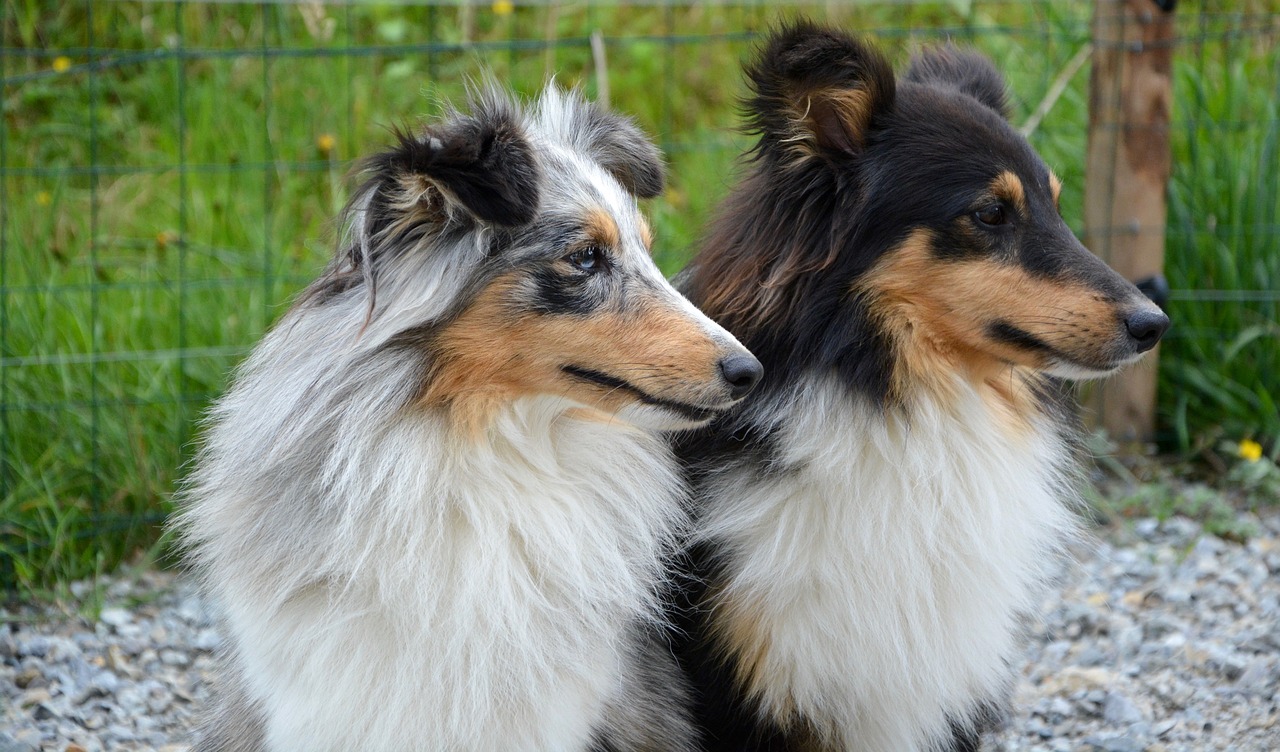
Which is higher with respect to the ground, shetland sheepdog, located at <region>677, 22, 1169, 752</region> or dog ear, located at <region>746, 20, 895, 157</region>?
dog ear, located at <region>746, 20, 895, 157</region>

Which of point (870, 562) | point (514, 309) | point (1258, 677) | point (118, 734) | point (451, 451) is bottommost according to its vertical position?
point (118, 734)

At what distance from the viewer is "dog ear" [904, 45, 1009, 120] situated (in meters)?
3.24

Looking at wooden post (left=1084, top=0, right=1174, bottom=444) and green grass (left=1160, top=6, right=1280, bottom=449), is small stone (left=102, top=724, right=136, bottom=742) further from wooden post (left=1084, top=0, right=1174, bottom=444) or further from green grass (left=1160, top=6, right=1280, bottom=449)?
green grass (left=1160, top=6, right=1280, bottom=449)

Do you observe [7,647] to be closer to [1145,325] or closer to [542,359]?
[542,359]

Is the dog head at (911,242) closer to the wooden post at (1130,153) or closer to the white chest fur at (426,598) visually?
the white chest fur at (426,598)

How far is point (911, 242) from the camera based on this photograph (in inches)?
111

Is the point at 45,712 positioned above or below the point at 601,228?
below

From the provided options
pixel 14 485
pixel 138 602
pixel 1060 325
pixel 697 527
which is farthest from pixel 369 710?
pixel 14 485

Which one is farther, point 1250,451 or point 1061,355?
point 1250,451

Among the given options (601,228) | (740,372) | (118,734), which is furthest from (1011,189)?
(118,734)

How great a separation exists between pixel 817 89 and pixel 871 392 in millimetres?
685

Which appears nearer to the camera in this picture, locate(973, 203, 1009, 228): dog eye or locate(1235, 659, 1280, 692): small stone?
locate(973, 203, 1009, 228): dog eye

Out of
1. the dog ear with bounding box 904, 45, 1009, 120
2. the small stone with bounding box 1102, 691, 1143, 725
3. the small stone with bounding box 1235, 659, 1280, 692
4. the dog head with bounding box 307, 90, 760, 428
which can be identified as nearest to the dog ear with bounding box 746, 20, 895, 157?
the dog ear with bounding box 904, 45, 1009, 120

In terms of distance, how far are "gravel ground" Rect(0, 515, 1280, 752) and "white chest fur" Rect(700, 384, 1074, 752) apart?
2.54ft
